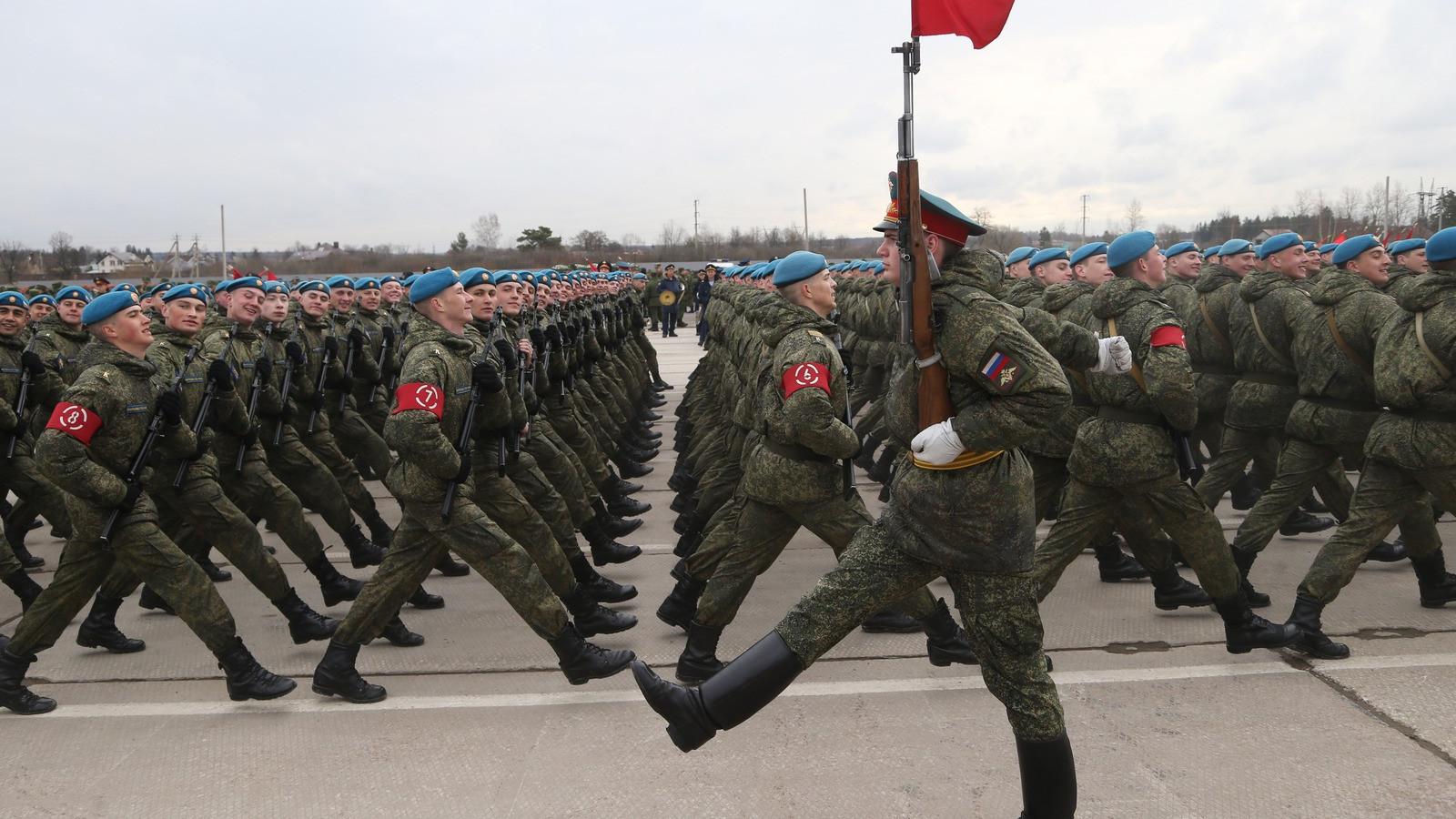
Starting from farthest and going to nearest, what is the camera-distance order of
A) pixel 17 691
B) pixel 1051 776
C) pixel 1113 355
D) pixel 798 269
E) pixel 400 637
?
1. pixel 400 637
2. pixel 798 269
3. pixel 17 691
4. pixel 1113 355
5. pixel 1051 776

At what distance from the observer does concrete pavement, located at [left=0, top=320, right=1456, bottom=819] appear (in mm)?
3713

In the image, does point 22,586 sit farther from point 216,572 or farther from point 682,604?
point 682,604

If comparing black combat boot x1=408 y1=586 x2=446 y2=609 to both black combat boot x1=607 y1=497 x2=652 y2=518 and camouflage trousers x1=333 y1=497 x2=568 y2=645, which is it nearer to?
camouflage trousers x1=333 y1=497 x2=568 y2=645

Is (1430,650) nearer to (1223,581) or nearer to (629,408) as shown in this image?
(1223,581)

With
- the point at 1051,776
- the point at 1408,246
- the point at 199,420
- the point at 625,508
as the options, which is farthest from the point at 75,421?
the point at 1408,246

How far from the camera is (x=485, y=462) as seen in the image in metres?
5.27

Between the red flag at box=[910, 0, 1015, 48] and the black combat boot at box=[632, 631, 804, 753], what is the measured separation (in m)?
1.85

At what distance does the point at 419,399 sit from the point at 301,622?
172 centimetres

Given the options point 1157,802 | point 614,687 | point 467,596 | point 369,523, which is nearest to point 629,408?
point 369,523

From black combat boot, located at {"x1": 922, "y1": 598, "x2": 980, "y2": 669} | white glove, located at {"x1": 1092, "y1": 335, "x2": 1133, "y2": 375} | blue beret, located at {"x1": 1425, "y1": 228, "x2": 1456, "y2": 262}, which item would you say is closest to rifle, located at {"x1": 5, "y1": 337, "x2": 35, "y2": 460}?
black combat boot, located at {"x1": 922, "y1": 598, "x2": 980, "y2": 669}

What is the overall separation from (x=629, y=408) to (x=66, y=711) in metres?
7.13

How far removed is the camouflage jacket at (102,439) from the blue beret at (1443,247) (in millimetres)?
5845

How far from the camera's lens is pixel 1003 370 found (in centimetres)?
297

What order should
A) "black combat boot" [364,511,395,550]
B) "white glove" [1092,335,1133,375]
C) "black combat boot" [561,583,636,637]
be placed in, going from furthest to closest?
"black combat boot" [364,511,395,550]
"black combat boot" [561,583,636,637]
"white glove" [1092,335,1133,375]
